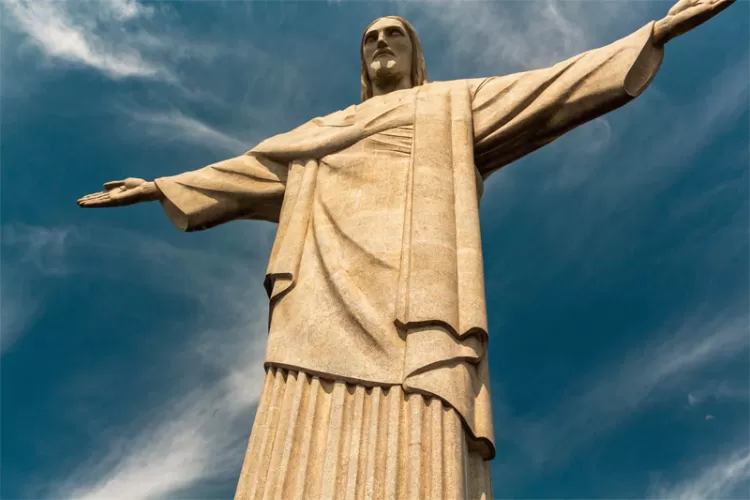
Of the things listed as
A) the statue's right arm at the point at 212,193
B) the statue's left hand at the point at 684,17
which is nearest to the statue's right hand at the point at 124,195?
the statue's right arm at the point at 212,193

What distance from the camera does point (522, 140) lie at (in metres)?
9.87

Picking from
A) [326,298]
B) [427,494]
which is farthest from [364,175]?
[427,494]

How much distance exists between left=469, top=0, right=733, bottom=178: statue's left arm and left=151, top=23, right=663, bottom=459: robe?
17 mm

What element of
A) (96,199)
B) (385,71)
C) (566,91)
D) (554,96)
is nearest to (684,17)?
(566,91)

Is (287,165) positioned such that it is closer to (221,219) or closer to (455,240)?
(221,219)

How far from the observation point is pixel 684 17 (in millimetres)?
8930

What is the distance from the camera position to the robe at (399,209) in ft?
→ 24.7

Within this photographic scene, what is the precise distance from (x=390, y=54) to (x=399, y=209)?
3.47 metres

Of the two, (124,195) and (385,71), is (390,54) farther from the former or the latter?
(124,195)

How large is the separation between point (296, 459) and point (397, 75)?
6.26 metres

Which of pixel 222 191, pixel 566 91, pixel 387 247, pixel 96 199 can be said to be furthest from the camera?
pixel 96 199

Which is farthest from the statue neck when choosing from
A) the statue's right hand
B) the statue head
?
the statue's right hand

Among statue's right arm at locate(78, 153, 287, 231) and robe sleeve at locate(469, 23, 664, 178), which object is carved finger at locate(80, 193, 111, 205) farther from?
robe sleeve at locate(469, 23, 664, 178)

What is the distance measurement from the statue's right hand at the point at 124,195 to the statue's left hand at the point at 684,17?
6.73 metres
